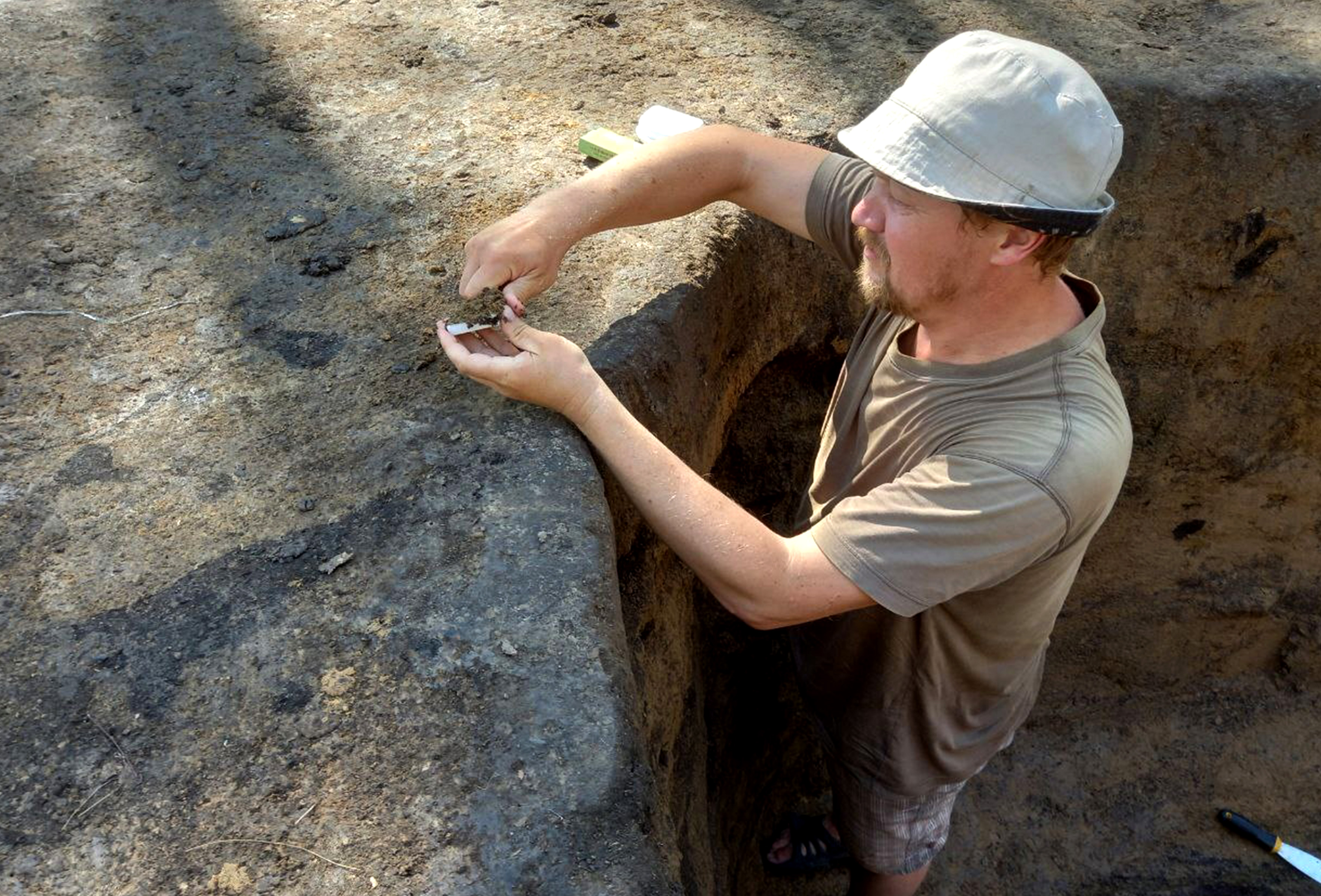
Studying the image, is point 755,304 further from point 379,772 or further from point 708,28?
point 379,772

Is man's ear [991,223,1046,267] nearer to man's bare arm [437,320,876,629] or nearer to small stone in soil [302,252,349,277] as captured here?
man's bare arm [437,320,876,629]

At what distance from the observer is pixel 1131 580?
3734mm

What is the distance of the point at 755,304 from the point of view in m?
2.68

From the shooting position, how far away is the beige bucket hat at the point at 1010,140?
1.63 metres

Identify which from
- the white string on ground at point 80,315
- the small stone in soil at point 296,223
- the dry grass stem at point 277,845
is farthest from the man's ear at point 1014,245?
the white string on ground at point 80,315

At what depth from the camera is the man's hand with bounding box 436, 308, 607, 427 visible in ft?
6.02

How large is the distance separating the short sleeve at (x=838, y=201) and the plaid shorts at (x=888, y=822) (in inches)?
41.9

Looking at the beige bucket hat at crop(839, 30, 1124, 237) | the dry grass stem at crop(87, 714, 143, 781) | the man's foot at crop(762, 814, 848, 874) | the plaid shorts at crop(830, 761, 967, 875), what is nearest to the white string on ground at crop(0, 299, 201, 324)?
the dry grass stem at crop(87, 714, 143, 781)

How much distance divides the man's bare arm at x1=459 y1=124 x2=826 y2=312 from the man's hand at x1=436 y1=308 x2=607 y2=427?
0.40ft

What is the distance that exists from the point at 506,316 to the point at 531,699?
2.18ft

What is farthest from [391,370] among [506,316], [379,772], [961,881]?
[961,881]

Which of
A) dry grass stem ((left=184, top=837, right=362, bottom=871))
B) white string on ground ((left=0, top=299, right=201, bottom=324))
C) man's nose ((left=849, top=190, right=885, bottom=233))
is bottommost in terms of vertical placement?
dry grass stem ((left=184, top=837, right=362, bottom=871))

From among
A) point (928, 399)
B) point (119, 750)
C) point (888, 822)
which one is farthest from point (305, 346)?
point (888, 822)


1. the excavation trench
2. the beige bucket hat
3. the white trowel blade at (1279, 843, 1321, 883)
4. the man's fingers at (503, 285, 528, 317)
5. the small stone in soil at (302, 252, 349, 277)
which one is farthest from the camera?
the white trowel blade at (1279, 843, 1321, 883)
